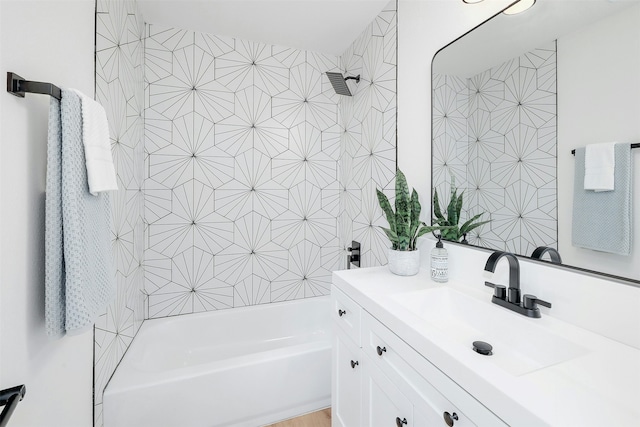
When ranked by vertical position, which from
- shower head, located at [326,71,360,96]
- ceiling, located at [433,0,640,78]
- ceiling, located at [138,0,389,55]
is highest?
ceiling, located at [138,0,389,55]

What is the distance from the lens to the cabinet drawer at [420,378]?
0.59m

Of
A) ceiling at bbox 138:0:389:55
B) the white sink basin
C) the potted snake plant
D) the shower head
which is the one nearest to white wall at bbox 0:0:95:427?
ceiling at bbox 138:0:389:55

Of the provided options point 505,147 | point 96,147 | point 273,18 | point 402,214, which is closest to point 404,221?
point 402,214

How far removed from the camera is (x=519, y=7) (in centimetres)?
101

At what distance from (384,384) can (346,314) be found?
13.4 inches

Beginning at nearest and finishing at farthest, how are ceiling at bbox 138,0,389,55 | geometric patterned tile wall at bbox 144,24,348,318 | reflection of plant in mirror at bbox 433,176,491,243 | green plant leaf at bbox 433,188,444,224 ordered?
1. reflection of plant in mirror at bbox 433,176,491,243
2. green plant leaf at bbox 433,188,444,224
3. ceiling at bbox 138,0,389,55
4. geometric patterned tile wall at bbox 144,24,348,318

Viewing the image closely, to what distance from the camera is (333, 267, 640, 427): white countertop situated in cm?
48

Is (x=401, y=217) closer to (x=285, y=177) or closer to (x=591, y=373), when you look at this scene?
(x=591, y=373)

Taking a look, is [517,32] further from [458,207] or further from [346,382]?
[346,382]

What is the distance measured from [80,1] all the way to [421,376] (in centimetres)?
173

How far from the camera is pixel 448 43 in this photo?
4.28 feet

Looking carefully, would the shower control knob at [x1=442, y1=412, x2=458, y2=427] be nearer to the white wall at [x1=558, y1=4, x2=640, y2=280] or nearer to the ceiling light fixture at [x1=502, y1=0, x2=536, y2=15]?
the white wall at [x1=558, y1=4, x2=640, y2=280]

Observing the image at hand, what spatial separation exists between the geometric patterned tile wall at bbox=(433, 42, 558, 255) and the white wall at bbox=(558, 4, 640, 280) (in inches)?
1.2

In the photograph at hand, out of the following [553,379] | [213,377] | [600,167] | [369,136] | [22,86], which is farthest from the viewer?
[369,136]
